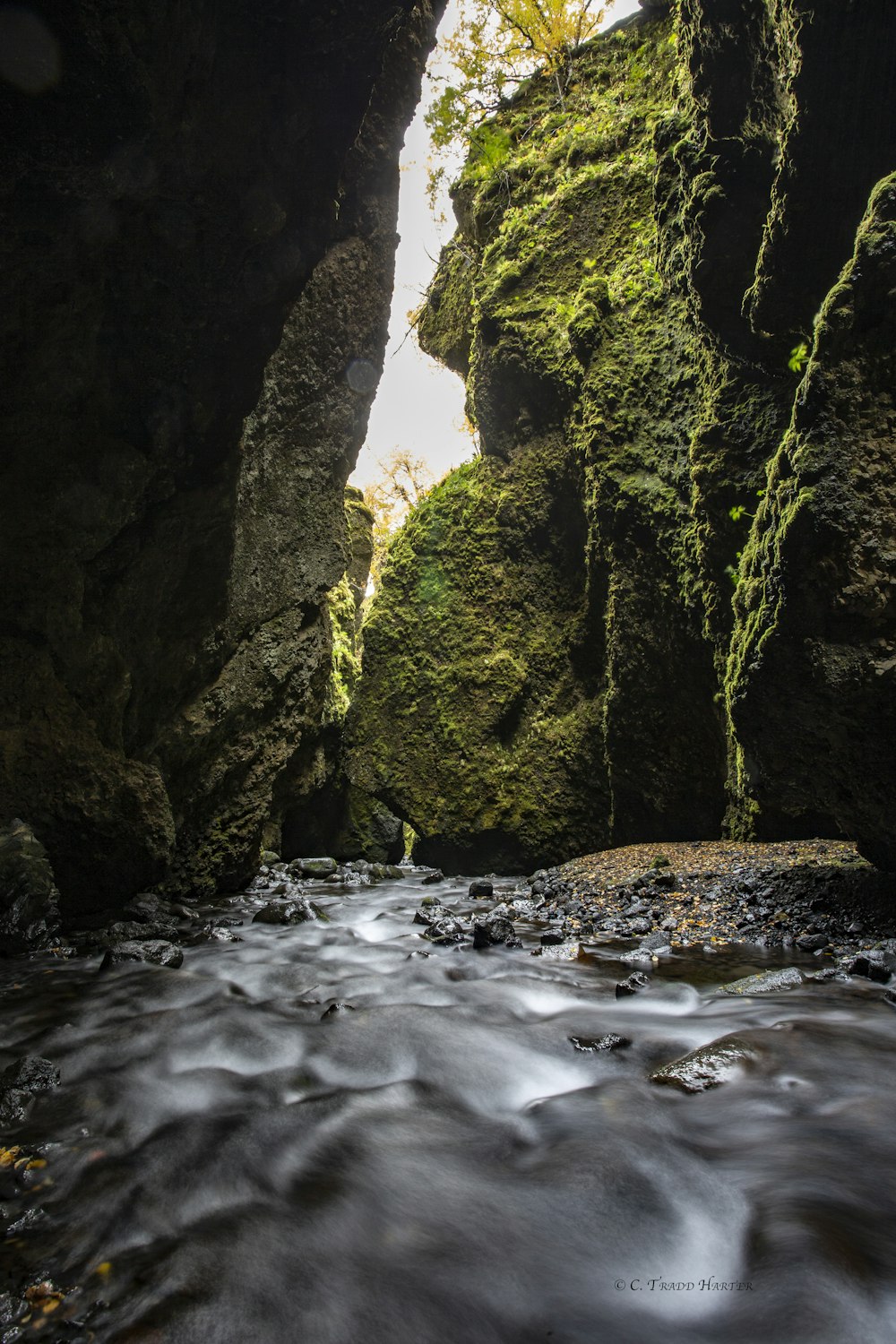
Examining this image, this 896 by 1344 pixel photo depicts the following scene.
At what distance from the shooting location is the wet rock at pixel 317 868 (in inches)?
390

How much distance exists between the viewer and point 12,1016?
3543 mm

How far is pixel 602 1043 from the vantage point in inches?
122

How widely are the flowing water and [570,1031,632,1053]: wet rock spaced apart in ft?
0.13

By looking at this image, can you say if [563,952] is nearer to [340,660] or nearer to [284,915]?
[284,915]

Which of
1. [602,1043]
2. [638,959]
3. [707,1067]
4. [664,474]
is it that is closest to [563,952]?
[638,959]

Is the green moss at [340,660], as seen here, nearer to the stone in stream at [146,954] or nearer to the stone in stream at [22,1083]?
the stone in stream at [146,954]

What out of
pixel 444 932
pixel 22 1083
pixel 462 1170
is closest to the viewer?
pixel 462 1170

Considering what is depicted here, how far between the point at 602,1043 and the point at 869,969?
5.72 feet

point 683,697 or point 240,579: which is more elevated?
point 240,579

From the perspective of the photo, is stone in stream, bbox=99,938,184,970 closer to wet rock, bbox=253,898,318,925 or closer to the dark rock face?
the dark rock face

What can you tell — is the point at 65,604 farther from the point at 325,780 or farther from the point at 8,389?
the point at 325,780

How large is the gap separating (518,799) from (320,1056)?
713 centimetres

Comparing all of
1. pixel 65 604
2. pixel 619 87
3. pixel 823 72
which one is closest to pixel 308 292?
pixel 65 604

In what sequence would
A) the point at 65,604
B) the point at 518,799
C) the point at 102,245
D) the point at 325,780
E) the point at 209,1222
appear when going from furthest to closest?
the point at 325,780 < the point at 518,799 < the point at 65,604 < the point at 102,245 < the point at 209,1222
